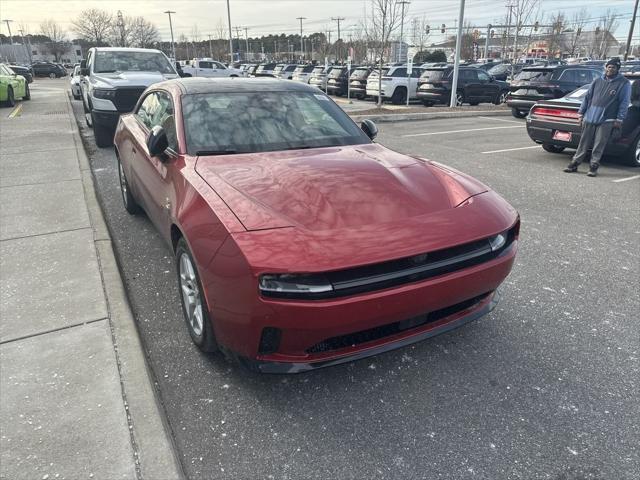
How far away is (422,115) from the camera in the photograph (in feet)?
49.6

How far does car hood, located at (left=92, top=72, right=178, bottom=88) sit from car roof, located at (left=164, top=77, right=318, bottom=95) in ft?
18.4

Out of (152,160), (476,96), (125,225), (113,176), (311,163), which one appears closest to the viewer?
(311,163)

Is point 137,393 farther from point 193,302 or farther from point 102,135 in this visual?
point 102,135

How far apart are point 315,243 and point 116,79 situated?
8812 mm

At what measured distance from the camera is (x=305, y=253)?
2086mm

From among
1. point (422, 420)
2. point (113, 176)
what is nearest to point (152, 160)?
point (422, 420)

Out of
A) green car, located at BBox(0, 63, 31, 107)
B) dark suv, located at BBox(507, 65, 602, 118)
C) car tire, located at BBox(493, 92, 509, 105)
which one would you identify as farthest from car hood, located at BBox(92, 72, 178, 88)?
car tire, located at BBox(493, 92, 509, 105)

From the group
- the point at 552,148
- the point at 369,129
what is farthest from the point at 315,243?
the point at 552,148

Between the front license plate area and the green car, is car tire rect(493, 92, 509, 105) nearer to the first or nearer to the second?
the front license plate area

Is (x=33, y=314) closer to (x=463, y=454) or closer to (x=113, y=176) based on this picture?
(x=463, y=454)

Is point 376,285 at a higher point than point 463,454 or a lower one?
higher

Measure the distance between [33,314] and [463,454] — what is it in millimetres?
2828

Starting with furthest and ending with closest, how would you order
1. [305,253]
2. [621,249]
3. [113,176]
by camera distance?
1. [113,176]
2. [621,249]
3. [305,253]

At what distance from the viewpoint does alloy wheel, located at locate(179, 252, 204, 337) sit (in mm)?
2656
